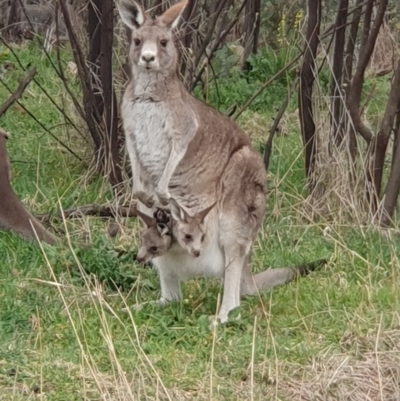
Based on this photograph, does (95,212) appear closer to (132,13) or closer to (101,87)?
(101,87)

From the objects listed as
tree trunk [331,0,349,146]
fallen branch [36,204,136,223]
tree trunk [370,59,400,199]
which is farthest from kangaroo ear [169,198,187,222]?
tree trunk [331,0,349,146]

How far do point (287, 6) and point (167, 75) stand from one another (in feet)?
17.8

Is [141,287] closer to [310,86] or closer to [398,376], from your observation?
[398,376]

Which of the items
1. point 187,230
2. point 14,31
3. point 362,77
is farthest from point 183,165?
point 14,31

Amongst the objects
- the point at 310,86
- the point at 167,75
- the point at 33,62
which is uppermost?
the point at 167,75

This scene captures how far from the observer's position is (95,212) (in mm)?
6793

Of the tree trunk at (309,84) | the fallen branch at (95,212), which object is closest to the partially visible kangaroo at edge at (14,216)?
the fallen branch at (95,212)

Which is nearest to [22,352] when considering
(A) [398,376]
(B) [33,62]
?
(A) [398,376]

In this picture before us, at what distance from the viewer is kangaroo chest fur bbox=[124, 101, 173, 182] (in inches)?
212

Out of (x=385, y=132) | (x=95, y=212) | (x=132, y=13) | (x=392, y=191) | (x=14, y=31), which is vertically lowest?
(x=14, y=31)

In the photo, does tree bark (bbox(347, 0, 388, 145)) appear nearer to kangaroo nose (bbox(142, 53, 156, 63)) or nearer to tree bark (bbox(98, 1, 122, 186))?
tree bark (bbox(98, 1, 122, 186))

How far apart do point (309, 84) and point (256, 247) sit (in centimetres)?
133

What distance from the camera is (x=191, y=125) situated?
5.44 metres

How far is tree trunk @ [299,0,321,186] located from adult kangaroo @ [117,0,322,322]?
1.64 m
